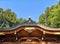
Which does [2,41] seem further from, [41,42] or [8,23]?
[8,23]

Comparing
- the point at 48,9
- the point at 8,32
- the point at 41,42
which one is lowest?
the point at 41,42

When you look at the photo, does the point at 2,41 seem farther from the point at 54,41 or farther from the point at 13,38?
the point at 54,41

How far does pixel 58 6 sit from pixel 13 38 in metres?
13.3

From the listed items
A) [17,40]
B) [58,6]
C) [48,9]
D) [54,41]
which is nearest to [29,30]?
[17,40]

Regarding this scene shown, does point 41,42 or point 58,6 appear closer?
point 41,42

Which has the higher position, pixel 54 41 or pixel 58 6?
pixel 58 6

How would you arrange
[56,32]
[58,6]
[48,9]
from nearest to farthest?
[56,32]
[58,6]
[48,9]

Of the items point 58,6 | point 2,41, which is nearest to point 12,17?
point 58,6

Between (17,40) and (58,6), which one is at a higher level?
(58,6)

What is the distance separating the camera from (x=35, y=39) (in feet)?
32.8

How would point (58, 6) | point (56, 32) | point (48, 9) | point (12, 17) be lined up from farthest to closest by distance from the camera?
1. point (12, 17)
2. point (48, 9)
3. point (58, 6)
4. point (56, 32)

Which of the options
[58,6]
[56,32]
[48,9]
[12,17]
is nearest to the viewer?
[56,32]

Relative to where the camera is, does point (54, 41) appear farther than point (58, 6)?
No

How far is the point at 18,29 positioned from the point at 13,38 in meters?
0.69
